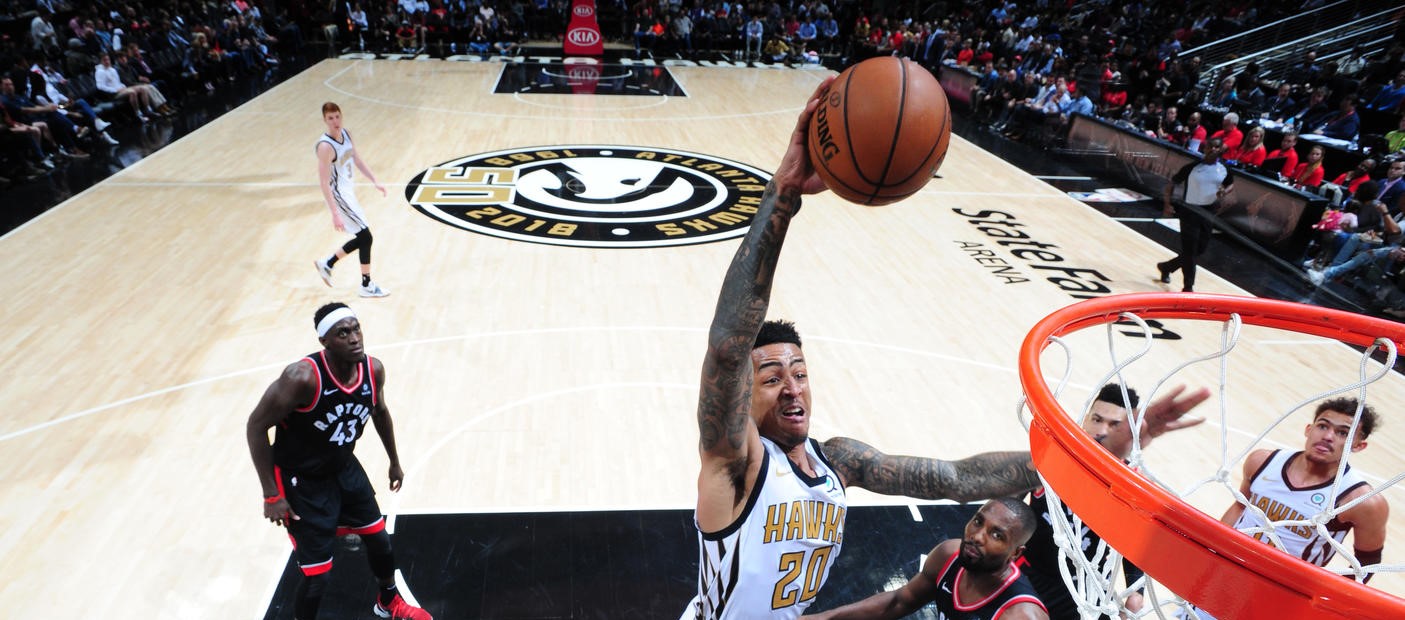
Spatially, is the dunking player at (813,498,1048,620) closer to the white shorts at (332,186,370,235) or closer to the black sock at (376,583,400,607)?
the black sock at (376,583,400,607)

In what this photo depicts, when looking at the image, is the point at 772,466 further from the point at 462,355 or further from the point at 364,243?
the point at 364,243

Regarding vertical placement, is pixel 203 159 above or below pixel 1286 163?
below

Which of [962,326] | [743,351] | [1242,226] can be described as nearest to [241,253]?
[962,326]

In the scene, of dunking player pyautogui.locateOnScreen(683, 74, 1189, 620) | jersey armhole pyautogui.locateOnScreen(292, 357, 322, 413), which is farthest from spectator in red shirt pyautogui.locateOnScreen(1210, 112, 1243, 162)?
jersey armhole pyautogui.locateOnScreen(292, 357, 322, 413)

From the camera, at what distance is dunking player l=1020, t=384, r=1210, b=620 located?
2.84 metres

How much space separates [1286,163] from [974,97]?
6.82 m

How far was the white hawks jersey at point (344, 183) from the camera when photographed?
6453 millimetres

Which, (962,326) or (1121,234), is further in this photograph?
(1121,234)

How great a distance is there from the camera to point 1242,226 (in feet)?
31.0

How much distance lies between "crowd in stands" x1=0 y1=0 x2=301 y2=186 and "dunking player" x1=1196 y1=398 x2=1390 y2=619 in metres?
11.8

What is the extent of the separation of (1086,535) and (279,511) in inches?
121

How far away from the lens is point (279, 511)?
314 cm

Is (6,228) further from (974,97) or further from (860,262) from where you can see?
(974,97)

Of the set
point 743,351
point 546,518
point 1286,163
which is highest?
point 743,351
